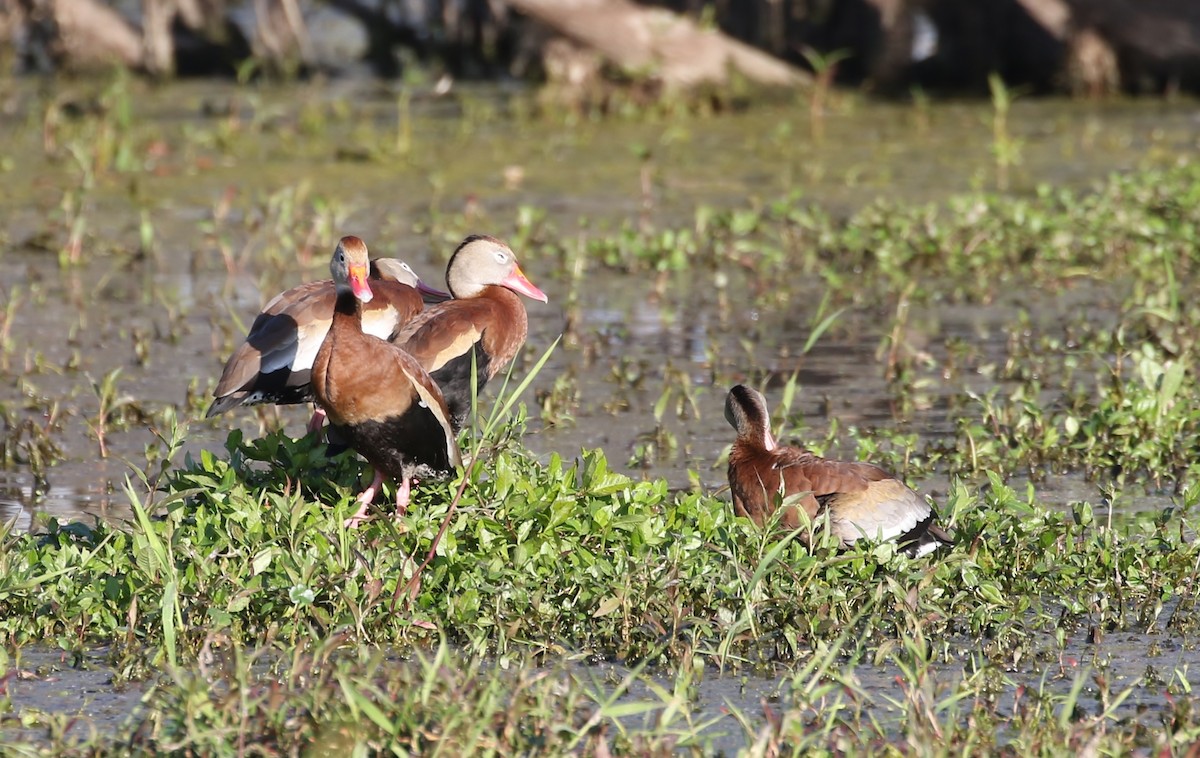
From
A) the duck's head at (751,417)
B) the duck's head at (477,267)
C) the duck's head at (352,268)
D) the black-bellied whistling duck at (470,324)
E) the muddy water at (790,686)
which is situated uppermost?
the duck's head at (352,268)

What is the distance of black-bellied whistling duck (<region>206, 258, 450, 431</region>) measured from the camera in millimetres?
5742

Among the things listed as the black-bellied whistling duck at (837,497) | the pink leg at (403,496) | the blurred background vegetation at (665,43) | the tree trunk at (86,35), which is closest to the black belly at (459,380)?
the pink leg at (403,496)

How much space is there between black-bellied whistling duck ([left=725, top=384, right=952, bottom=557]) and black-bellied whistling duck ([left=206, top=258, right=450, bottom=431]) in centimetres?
144

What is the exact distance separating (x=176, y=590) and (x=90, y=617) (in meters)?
0.25

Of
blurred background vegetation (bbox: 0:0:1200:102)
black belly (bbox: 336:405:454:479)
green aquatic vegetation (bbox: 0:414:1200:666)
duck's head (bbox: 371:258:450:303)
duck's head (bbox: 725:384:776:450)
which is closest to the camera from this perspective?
A: green aquatic vegetation (bbox: 0:414:1200:666)

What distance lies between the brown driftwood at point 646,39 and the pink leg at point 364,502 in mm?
9142

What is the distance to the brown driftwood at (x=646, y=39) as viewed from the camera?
14.1 m

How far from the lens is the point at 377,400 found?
196 inches

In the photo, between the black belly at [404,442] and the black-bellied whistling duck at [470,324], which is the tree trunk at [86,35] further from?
the black belly at [404,442]

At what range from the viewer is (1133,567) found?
15.5 feet

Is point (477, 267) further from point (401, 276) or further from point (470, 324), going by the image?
point (401, 276)

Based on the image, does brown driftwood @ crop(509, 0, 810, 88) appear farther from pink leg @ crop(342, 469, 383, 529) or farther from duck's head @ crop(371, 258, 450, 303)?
pink leg @ crop(342, 469, 383, 529)

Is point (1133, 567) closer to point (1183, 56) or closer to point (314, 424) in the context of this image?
point (314, 424)

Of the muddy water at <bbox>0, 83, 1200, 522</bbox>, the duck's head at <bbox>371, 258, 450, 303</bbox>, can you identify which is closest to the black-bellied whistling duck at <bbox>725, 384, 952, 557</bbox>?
the muddy water at <bbox>0, 83, 1200, 522</bbox>
